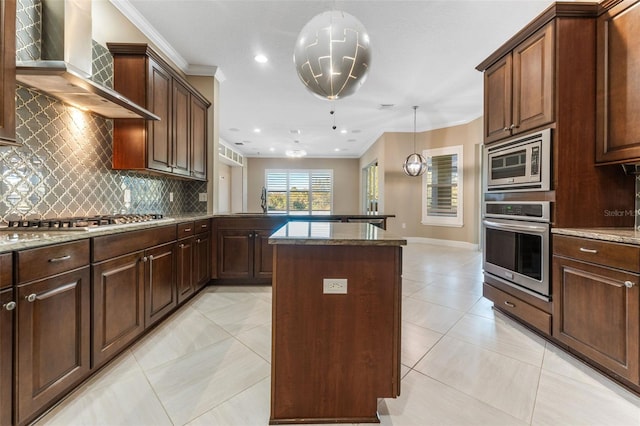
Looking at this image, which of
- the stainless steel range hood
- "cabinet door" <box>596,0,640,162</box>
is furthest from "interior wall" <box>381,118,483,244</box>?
the stainless steel range hood

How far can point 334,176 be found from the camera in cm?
1000

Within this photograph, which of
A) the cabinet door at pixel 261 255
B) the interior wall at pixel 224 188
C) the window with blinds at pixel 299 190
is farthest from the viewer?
the window with blinds at pixel 299 190

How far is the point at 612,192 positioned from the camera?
2025 mm

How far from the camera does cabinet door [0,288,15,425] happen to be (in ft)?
3.68

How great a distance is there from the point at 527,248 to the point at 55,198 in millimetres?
3559

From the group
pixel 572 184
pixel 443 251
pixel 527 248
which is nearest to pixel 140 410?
pixel 527 248

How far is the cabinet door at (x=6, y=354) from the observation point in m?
1.12

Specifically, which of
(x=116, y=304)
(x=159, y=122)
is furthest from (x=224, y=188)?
(x=116, y=304)

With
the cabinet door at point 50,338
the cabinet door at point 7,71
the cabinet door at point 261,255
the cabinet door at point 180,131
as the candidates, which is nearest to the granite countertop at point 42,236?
the cabinet door at point 50,338

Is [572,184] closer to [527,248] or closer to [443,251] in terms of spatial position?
[527,248]

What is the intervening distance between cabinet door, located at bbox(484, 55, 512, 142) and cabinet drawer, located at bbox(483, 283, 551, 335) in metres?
1.44

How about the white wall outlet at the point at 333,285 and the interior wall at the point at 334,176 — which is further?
the interior wall at the point at 334,176

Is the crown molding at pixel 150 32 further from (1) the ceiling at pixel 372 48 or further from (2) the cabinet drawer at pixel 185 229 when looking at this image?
(2) the cabinet drawer at pixel 185 229

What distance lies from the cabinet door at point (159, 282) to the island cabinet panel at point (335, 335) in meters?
1.34
